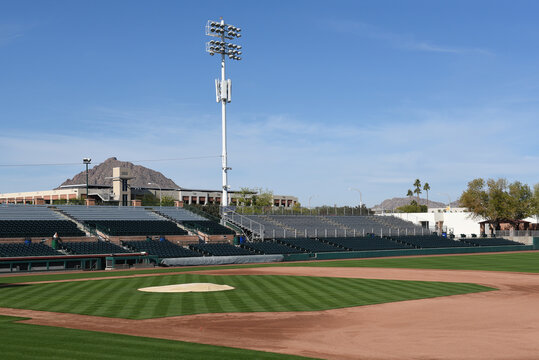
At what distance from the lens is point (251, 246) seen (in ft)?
205

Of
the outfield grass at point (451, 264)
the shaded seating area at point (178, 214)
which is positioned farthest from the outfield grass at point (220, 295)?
the shaded seating area at point (178, 214)

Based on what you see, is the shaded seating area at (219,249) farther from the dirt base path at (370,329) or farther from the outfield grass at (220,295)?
the dirt base path at (370,329)

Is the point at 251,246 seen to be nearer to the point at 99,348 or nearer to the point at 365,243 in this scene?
the point at 365,243

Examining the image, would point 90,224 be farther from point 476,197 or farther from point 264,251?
point 476,197

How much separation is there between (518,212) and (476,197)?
7855 millimetres

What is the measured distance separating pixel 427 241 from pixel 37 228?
171 feet

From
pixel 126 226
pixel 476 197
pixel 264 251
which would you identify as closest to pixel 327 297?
pixel 264 251

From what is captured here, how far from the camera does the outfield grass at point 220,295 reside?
2352cm

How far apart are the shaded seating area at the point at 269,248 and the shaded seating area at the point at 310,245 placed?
1.29m

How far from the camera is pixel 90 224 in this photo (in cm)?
5975

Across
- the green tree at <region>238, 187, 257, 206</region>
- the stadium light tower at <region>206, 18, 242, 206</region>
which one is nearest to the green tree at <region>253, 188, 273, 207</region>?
the green tree at <region>238, 187, 257, 206</region>

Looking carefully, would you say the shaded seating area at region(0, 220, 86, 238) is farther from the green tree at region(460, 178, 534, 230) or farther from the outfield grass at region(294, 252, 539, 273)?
the green tree at region(460, 178, 534, 230)

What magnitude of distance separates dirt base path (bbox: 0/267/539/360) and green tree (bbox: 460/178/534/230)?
81867 millimetres

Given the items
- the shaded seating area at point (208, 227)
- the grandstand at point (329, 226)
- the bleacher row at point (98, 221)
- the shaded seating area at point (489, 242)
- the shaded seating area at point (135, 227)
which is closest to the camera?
the bleacher row at point (98, 221)
